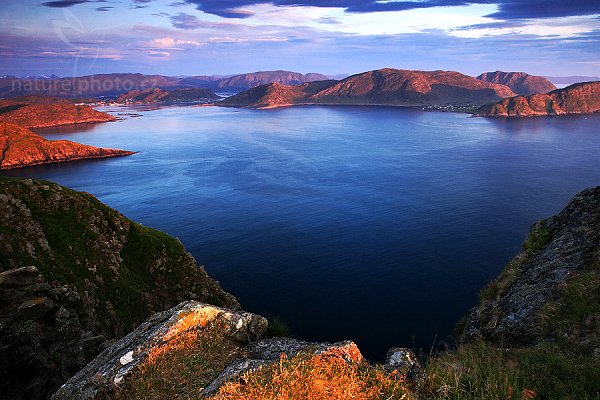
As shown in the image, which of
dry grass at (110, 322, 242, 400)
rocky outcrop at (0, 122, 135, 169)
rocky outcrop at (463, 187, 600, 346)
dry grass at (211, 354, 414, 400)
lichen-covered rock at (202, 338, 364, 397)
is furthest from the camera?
rocky outcrop at (0, 122, 135, 169)

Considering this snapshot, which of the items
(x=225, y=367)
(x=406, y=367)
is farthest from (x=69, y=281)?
(x=406, y=367)

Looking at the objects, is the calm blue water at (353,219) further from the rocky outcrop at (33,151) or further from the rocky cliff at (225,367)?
the rocky cliff at (225,367)

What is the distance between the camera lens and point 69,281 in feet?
125

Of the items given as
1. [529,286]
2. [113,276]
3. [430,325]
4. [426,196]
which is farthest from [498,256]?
[113,276]

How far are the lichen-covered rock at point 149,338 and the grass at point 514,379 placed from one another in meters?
7.67

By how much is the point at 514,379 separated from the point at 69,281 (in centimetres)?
4117

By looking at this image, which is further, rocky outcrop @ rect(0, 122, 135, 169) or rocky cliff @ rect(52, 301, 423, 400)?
rocky outcrop @ rect(0, 122, 135, 169)

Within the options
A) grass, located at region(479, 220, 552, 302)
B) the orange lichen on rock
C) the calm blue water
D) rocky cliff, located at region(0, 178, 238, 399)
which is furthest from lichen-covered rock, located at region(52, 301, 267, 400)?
the calm blue water

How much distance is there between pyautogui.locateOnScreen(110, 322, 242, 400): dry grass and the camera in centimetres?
1177

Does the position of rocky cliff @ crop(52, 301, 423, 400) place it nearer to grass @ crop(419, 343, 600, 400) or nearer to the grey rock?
grass @ crop(419, 343, 600, 400)

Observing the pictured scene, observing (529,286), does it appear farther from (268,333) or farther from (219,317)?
(219,317)

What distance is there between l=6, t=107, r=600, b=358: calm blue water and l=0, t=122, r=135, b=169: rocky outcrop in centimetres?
1348

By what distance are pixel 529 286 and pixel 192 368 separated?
22566mm

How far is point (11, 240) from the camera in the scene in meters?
37.4
